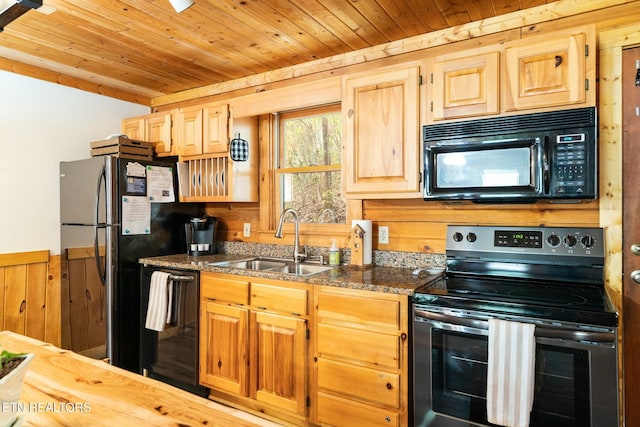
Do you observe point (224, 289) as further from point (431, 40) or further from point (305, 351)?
point (431, 40)

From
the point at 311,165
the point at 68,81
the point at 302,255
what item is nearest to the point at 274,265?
the point at 302,255

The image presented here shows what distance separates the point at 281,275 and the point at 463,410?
3.74 feet

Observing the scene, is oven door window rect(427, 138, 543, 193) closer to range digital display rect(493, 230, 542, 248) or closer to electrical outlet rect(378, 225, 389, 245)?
range digital display rect(493, 230, 542, 248)

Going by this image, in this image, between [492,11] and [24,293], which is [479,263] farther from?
[24,293]

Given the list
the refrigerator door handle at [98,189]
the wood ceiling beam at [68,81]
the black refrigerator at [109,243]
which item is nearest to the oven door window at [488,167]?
the black refrigerator at [109,243]

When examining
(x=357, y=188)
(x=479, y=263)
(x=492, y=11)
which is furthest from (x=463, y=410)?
(x=492, y=11)

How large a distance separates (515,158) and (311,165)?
4.98 feet

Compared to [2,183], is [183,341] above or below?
below

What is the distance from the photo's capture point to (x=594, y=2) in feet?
6.95

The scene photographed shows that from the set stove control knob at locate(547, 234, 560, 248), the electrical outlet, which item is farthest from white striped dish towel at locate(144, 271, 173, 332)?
stove control knob at locate(547, 234, 560, 248)

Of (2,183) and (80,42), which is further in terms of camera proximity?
(2,183)

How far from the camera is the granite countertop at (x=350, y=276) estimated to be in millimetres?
2033

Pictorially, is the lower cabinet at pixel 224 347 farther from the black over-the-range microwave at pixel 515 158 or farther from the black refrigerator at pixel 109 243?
the black over-the-range microwave at pixel 515 158

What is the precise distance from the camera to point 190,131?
10.7 feet
